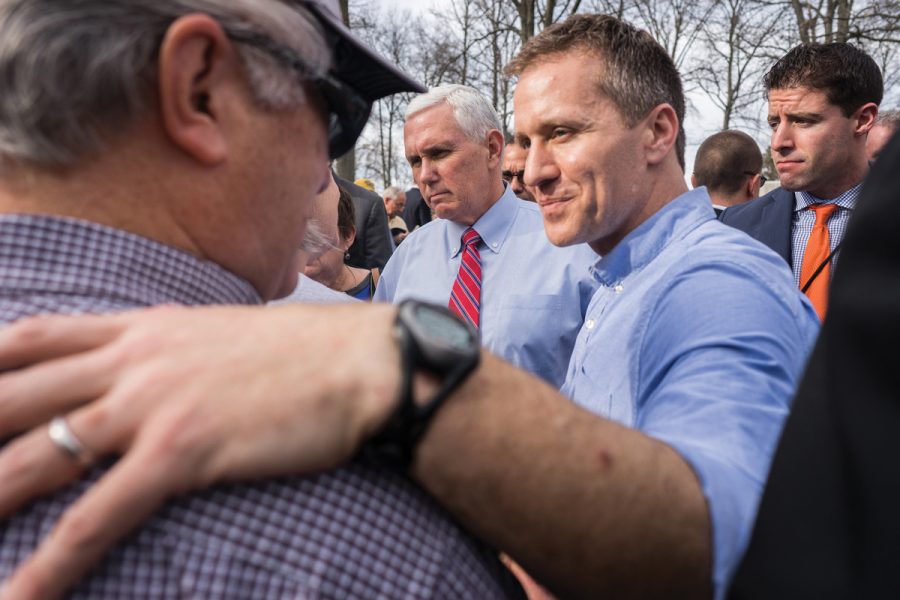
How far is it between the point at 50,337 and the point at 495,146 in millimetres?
3809

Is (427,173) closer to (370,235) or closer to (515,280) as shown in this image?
(515,280)

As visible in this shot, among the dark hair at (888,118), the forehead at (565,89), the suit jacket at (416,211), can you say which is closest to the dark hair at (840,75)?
the forehead at (565,89)

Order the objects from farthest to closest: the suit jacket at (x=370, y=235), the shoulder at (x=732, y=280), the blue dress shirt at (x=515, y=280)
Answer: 1. the suit jacket at (x=370, y=235)
2. the blue dress shirt at (x=515, y=280)
3. the shoulder at (x=732, y=280)

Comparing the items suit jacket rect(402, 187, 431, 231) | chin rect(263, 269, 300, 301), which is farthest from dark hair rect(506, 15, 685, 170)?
suit jacket rect(402, 187, 431, 231)

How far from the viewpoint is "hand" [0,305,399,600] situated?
27.3 inches

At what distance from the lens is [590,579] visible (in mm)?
926

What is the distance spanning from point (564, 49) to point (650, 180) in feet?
1.76

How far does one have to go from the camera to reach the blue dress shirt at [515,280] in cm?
343

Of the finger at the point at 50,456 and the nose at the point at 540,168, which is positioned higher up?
the nose at the point at 540,168

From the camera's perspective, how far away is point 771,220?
14.6 feet

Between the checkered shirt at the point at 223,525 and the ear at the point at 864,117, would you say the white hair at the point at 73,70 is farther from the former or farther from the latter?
the ear at the point at 864,117

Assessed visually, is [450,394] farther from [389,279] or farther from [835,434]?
[389,279]

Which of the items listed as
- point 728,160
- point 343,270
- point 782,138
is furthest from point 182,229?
point 728,160

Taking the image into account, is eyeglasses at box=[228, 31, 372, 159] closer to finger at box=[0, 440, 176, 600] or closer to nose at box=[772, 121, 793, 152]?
finger at box=[0, 440, 176, 600]
